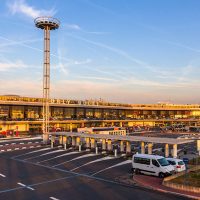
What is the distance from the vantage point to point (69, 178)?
2997 cm

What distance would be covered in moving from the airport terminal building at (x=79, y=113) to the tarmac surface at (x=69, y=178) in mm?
49858

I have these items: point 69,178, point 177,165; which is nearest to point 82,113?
point 69,178

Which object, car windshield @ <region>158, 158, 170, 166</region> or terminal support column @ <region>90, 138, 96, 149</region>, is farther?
terminal support column @ <region>90, 138, 96, 149</region>

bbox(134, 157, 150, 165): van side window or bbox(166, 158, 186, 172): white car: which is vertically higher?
bbox(134, 157, 150, 165): van side window

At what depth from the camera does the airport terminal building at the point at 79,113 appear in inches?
3697

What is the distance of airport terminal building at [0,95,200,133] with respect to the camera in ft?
308

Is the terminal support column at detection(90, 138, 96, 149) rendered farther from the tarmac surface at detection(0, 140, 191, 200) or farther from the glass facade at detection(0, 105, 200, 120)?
the glass facade at detection(0, 105, 200, 120)

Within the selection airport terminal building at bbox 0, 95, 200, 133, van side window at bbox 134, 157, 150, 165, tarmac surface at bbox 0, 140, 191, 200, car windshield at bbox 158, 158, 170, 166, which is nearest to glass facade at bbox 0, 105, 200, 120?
airport terminal building at bbox 0, 95, 200, 133

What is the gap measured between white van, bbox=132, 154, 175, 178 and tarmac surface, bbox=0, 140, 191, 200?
4.67 ft

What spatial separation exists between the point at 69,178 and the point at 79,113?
89.6 m

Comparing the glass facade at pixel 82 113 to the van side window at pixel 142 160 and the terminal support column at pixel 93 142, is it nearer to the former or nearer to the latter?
the terminal support column at pixel 93 142

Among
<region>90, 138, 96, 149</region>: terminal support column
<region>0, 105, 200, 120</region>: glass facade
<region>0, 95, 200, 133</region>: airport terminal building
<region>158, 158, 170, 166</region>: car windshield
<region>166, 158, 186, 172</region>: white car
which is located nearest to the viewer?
<region>158, 158, 170, 166</region>: car windshield

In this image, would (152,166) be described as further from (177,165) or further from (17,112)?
(17,112)

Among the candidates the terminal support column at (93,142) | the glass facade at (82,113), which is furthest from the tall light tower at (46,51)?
the glass facade at (82,113)
